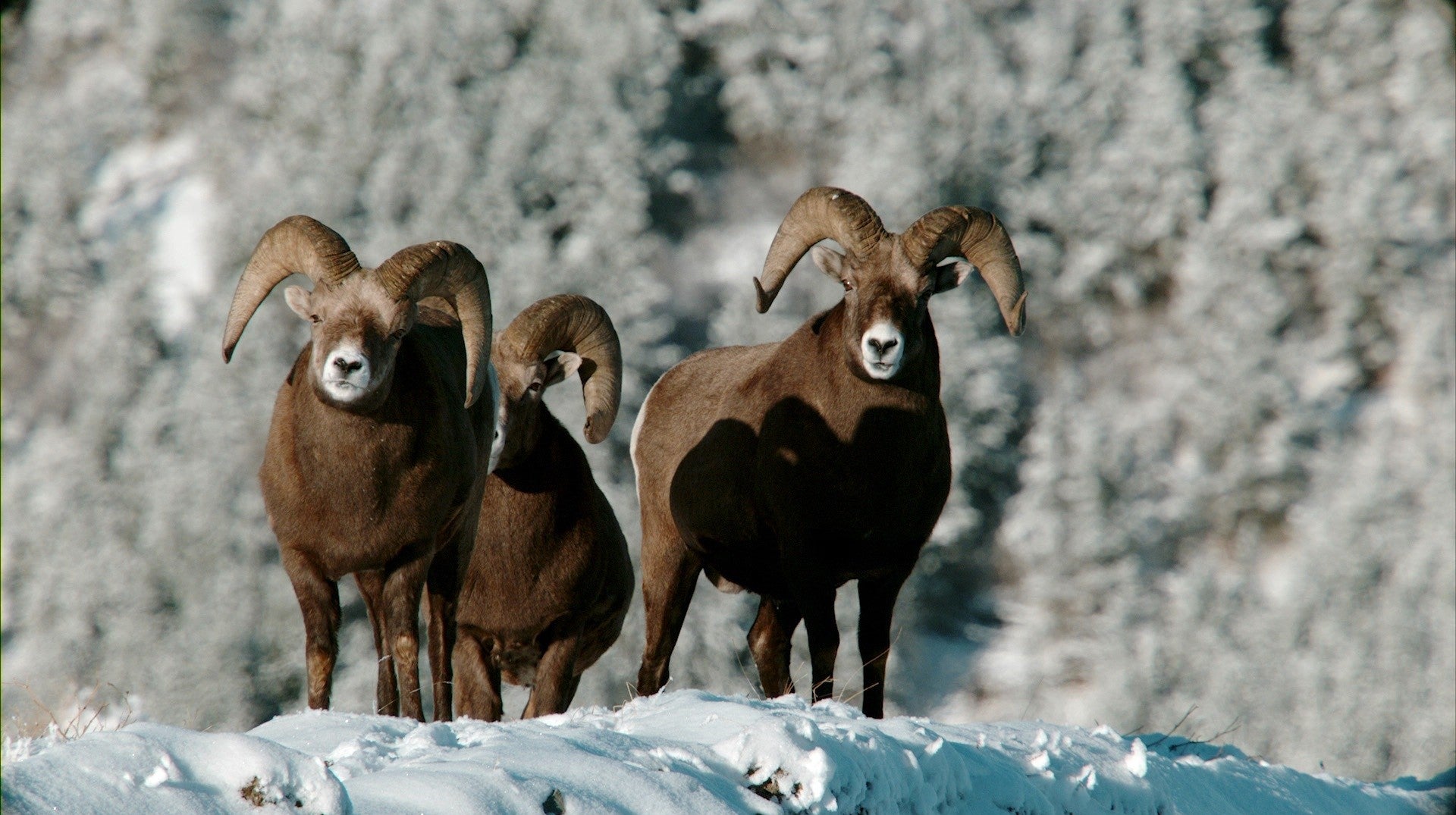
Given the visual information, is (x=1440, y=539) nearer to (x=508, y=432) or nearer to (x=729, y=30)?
(x=729, y=30)

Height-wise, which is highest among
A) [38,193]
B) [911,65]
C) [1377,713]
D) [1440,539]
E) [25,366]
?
[911,65]

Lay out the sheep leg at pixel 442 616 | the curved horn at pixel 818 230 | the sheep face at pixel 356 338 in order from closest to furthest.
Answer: the sheep face at pixel 356 338
the sheep leg at pixel 442 616
the curved horn at pixel 818 230

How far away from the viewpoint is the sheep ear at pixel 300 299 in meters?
6.58

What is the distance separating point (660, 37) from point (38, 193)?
15453mm

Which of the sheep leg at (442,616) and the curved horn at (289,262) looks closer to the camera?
the curved horn at (289,262)

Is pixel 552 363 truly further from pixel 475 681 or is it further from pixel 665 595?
pixel 475 681

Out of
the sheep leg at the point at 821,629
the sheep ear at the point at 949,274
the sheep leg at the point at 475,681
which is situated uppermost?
the sheep ear at the point at 949,274

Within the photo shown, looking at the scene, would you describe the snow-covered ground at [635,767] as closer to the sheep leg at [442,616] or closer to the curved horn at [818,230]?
the sheep leg at [442,616]

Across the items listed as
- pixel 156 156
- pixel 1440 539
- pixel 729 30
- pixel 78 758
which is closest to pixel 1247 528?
pixel 1440 539

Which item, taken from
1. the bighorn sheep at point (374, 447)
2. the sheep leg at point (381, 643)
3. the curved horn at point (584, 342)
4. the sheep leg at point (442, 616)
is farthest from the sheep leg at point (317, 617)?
the curved horn at point (584, 342)

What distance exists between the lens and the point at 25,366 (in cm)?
3334

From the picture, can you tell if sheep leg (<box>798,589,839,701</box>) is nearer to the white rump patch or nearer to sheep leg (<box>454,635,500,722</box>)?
the white rump patch

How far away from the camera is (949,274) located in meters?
7.21

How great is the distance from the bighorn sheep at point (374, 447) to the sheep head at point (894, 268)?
5.40 feet
